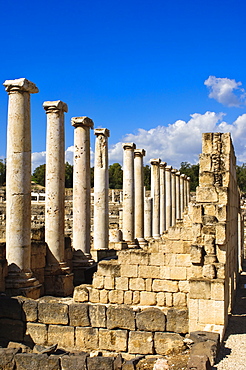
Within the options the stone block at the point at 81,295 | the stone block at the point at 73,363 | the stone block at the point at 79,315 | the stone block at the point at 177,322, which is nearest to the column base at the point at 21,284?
the stone block at the point at 81,295

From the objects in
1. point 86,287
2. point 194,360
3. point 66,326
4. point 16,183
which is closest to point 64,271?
point 86,287

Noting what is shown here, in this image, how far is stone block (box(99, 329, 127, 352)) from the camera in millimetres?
10719

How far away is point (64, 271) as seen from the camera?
16.1 meters

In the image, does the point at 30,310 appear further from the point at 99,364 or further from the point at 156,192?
the point at 156,192

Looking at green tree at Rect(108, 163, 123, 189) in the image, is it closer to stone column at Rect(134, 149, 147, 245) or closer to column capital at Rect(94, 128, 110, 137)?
stone column at Rect(134, 149, 147, 245)

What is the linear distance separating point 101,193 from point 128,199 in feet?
11.9

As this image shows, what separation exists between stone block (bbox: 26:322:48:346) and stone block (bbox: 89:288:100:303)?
256 centimetres

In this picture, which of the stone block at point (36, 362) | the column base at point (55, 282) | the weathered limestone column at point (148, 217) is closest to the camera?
the stone block at point (36, 362)

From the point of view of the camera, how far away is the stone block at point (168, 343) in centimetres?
1018

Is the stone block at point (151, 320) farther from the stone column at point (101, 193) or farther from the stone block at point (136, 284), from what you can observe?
the stone column at point (101, 193)

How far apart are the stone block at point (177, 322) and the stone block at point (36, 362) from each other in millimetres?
2818

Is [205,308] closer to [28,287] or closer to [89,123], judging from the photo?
[28,287]

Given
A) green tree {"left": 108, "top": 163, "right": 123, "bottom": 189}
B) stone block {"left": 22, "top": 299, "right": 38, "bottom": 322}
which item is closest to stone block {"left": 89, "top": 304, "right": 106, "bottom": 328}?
stone block {"left": 22, "top": 299, "right": 38, "bottom": 322}

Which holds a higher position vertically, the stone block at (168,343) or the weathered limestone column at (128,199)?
the weathered limestone column at (128,199)
